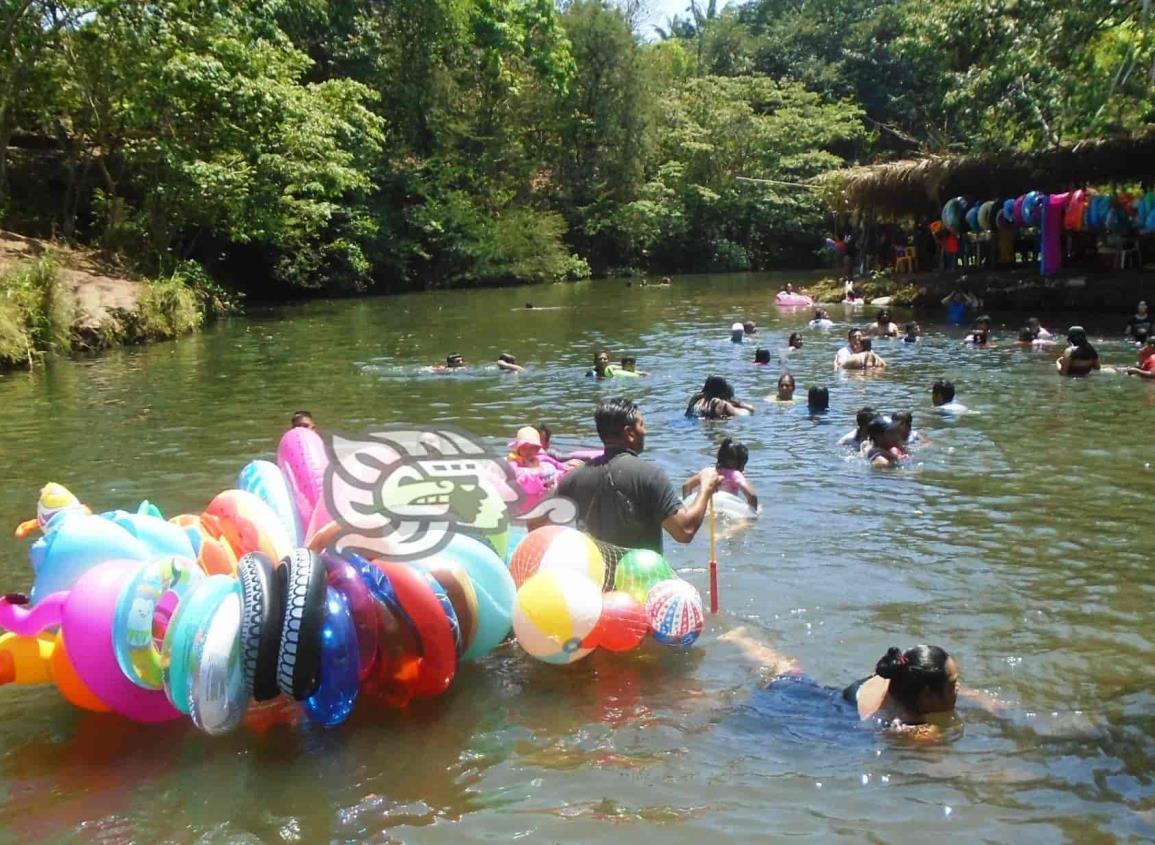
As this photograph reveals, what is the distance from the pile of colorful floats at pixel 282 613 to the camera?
495 cm

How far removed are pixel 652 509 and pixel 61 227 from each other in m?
29.5

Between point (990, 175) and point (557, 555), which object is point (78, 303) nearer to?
point (557, 555)

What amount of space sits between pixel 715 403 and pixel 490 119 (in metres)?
37.5

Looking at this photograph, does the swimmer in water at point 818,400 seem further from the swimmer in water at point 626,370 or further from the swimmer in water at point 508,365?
the swimmer in water at point 508,365

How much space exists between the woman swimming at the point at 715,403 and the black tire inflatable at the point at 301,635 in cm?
887

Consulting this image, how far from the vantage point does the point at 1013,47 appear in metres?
25.8

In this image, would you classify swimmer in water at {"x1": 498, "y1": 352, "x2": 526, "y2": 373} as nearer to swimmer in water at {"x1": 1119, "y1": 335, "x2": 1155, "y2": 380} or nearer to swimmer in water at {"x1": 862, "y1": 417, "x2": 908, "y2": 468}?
swimmer in water at {"x1": 862, "y1": 417, "x2": 908, "y2": 468}

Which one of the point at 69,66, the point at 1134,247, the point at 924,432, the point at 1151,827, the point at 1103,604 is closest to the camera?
the point at 1151,827

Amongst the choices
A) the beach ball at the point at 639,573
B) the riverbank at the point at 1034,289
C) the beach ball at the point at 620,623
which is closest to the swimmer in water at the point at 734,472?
the beach ball at the point at 639,573

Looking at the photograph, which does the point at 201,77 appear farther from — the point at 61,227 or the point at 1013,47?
the point at 1013,47

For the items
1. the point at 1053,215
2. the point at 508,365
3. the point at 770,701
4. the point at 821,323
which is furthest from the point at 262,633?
the point at 1053,215

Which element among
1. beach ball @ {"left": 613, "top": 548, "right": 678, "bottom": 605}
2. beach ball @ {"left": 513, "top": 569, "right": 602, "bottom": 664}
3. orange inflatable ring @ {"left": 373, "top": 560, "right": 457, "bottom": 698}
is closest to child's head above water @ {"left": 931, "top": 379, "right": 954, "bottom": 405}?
beach ball @ {"left": 613, "top": 548, "right": 678, "bottom": 605}

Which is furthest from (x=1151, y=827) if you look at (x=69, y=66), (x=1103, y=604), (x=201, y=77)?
(x=69, y=66)

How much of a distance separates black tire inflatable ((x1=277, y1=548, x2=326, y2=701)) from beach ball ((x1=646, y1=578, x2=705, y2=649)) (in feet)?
6.28
